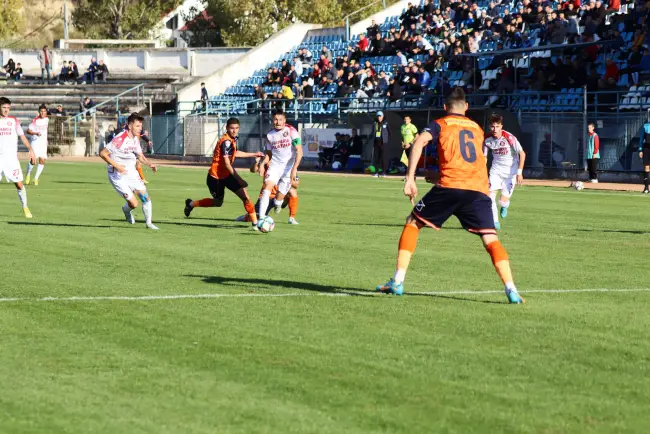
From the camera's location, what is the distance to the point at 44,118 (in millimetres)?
33969

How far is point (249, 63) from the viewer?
6219 centimetres

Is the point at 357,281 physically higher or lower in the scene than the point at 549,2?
lower

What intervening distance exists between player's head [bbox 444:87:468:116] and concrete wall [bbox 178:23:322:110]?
50207 mm

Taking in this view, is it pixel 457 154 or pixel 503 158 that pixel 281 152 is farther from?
pixel 457 154

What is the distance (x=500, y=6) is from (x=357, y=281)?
3603 centimetres

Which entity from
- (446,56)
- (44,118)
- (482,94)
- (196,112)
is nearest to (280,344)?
(44,118)

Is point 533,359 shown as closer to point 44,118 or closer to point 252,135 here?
point 44,118

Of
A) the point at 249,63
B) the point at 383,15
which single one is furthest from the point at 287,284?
the point at 249,63

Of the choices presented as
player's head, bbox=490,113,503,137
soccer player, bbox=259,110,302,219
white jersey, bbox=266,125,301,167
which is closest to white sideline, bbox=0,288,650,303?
soccer player, bbox=259,110,302,219

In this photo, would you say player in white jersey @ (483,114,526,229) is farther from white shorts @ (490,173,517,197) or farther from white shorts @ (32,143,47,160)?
white shorts @ (32,143,47,160)

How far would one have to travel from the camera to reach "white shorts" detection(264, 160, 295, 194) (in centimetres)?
1920

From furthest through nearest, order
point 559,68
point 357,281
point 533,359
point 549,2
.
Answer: point 549,2 → point 559,68 → point 357,281 → point 533,359

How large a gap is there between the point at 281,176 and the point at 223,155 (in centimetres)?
106

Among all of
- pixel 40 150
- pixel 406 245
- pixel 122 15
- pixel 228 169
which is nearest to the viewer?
pixel 406 245
